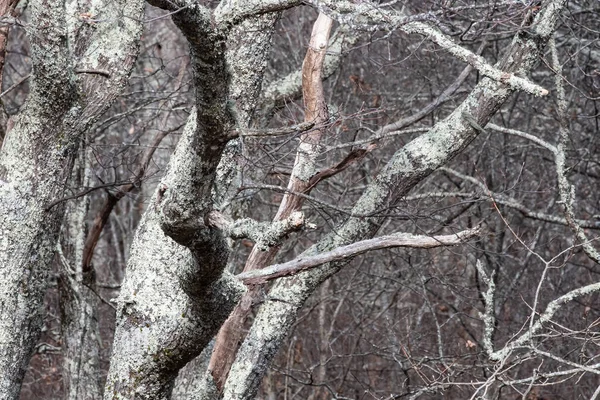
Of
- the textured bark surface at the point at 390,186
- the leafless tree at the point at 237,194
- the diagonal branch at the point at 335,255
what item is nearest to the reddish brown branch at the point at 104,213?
the leafless tree at the point at 237,194

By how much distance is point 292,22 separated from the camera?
10.5 meters

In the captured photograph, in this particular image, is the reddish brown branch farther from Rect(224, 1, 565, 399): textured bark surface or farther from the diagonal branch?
the diagonal branch

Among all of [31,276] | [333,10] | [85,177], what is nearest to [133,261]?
[31,276]

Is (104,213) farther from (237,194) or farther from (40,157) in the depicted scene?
(237,194)

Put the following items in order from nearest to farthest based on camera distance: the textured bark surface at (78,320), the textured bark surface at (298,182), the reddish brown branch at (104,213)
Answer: the textured bark surface at (298,182)
the reddish brown branch at (104,213)
the textured bark surface at (78,320)

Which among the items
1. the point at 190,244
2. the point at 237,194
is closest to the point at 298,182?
the point at 237,194

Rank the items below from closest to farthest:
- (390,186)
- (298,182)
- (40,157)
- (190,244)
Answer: (190,244) < (40,157) < (298,182) < (390,186)

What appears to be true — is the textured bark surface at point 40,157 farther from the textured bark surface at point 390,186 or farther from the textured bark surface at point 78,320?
the textured bark surface at point 78,320

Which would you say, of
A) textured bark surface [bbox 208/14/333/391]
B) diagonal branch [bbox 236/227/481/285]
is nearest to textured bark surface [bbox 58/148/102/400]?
textured bark surface [bbox 208/14/333/391]

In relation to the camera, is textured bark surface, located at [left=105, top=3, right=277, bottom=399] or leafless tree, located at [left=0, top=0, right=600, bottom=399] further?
leafless tree, located at [left=0, top=0, right=600, bottom=399]

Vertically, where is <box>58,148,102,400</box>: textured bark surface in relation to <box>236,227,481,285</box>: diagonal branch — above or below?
below

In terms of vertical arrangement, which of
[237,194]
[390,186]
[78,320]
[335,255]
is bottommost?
[78,320]

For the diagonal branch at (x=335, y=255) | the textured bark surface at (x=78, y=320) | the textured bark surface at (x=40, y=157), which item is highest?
the textured bark surface at (x=40, y=157)

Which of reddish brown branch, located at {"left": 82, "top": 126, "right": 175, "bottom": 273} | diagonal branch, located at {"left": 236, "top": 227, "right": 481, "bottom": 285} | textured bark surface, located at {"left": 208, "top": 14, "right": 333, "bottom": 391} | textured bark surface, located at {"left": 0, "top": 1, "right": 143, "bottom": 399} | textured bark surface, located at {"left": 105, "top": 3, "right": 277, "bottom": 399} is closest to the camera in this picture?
textured bark surface, located at {"left": 105, "top": 3, "right": 277, "bottom": 399}
